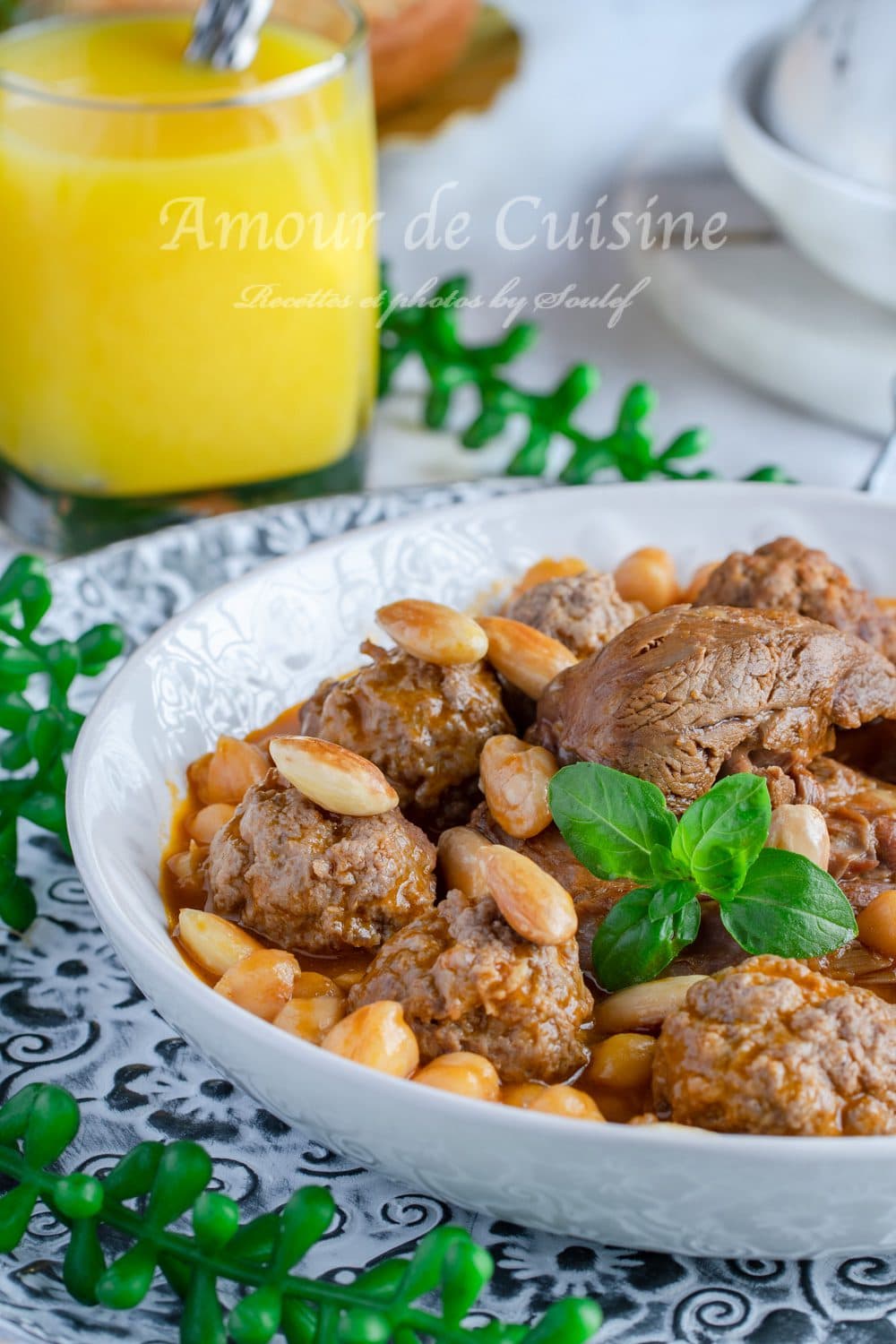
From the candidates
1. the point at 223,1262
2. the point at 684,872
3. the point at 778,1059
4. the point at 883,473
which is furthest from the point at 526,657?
the point at 883,473

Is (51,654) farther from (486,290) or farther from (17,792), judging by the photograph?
(486,290)

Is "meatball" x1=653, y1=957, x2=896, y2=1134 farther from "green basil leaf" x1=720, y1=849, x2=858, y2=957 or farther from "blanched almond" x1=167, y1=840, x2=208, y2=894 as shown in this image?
"blanched almond" x1=167, y1=840, x2=208, y2=894

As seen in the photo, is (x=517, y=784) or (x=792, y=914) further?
(x=517, y=784)

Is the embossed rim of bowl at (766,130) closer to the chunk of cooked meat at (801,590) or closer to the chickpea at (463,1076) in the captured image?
the chunk of cooked meat at (801,590)

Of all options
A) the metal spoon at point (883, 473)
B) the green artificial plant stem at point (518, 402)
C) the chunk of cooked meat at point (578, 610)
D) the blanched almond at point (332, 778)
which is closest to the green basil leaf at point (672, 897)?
the blanched almond at point (332, 778)

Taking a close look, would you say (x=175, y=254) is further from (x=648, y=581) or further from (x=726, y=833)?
(x=726, y=833)

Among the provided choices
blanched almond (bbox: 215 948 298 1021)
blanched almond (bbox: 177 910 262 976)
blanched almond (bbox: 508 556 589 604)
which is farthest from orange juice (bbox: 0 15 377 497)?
blanched almond (bbox: 215 948 298 1021)
